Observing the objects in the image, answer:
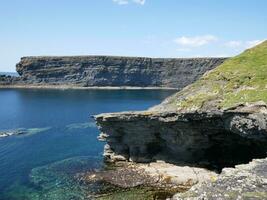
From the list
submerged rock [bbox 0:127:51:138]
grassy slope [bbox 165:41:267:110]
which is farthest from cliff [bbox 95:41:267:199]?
submerged rock [bbox 0:127:51:138]

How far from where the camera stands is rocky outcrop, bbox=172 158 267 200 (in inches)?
769

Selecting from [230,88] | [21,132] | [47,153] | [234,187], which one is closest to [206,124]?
[230,88]

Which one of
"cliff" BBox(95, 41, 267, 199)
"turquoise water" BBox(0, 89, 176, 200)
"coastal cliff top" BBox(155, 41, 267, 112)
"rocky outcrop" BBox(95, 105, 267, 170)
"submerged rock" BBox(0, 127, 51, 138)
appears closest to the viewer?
"cliff" BBox(95, 41, 267, 199)

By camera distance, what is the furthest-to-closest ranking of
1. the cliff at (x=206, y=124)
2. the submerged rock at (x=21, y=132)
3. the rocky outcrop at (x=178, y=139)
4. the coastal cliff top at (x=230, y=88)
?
the submerged rock at (x=21, y=132)
the rocky outcrop at (x=178, y=139)
the coastal cliff top at (x=230, y=88)
the cliff at (x=206, y=124)

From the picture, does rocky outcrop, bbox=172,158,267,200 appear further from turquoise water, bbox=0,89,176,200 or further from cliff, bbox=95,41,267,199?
turquoise water, bbox=0,89,176,200

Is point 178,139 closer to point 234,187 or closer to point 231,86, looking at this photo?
point 231,86

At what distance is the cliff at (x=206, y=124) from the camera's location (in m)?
38.7

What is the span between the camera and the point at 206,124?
138 feet

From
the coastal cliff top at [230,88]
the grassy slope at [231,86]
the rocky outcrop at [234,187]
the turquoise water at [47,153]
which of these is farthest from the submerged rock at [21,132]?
the rocky outcrop at [234,187]

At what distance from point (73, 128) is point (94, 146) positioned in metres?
18.8

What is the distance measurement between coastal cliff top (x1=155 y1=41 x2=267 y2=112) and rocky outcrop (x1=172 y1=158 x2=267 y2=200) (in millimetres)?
15340

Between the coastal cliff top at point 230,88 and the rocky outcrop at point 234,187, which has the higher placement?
the coastal cliff top at point 230,88

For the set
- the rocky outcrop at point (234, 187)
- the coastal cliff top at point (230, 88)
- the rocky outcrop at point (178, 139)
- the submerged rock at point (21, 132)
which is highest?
the coastal cliff top at point (230, 88)

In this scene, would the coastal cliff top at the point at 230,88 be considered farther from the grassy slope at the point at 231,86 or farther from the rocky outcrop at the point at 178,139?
the rocky outcrop at the point at 178,139
